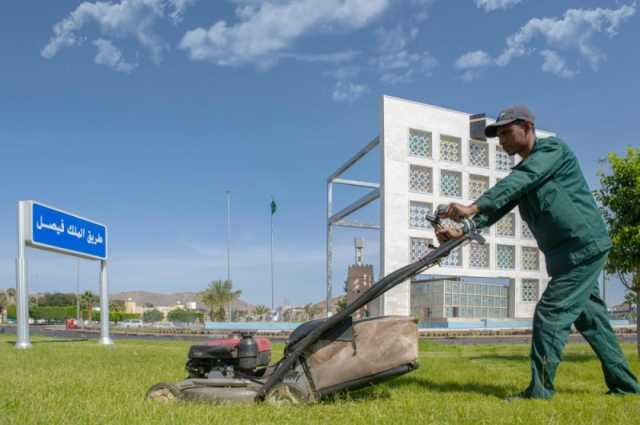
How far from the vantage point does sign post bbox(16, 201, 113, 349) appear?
17.2m

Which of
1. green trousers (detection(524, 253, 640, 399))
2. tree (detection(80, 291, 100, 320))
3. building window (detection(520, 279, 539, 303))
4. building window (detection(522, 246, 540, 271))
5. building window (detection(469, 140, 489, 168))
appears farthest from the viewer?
tree (detection(80, 291, 100, 320))

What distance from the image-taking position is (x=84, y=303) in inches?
4537

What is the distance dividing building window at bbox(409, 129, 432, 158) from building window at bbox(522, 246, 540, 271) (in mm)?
11258

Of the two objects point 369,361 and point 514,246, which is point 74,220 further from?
point 514,246

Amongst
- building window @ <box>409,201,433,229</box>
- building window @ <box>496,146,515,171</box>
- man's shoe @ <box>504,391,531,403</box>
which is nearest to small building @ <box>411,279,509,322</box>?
building window @ <box>496,146,515,171</box>

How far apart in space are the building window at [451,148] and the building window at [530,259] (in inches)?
356

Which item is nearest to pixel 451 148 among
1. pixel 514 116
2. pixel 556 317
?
pixel 514 116

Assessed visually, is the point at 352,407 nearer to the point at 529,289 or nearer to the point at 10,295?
the point at 529,289

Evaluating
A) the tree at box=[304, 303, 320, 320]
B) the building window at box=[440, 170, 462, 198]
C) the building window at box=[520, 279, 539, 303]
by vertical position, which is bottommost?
the tree at box=[304, 303, 320, 320]

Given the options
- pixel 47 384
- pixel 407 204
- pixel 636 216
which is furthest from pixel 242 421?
pixel 407 204

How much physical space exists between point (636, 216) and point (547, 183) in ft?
24.2

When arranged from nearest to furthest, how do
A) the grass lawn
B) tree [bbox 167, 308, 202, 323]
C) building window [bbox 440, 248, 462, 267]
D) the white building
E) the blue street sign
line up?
the grass lawn < the blue street sign < the white building < building window [bbox 440, 248, 462, 267] < tree [bbox 167, 308, 202, 323]

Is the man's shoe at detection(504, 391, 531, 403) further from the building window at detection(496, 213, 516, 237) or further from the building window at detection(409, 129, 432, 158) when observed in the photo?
the building window at detection(496, 213, 516, 237)

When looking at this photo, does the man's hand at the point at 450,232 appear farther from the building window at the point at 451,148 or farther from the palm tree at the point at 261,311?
the palm tree at the point at 261,311
